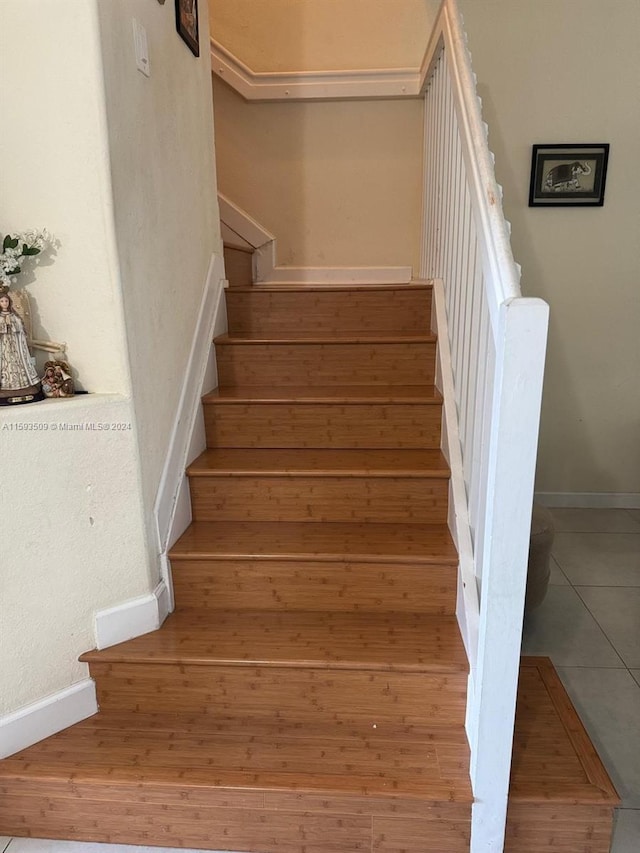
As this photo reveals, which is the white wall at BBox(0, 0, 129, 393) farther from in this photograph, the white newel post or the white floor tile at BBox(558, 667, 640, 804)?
the white floor tile at BBox(558, 667, 640, 804)

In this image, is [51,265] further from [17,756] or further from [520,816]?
[520,816]

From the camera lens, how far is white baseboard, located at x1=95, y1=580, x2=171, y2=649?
1627 millimetres

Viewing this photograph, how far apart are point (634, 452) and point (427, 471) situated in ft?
6.76

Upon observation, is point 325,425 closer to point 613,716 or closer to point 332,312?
point 332,312

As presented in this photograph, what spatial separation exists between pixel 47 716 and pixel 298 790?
0.70m

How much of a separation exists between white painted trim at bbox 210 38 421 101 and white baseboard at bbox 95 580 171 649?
2612 mm

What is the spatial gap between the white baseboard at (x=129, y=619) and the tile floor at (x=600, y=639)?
48 centimetres

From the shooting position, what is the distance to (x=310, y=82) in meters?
3.04

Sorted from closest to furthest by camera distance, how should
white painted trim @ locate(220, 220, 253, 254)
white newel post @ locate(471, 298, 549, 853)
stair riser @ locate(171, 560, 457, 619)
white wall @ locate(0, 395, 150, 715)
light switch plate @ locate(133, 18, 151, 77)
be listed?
1. white newel post @ locate(471, 298, 549, 853)
2. white wall @ locate(0, 395, 150, 715)
3. light switch plate @ locate(133, 18, 151, 77)
4. stair riser @ locate(171, 560, 457, 619)
5. white painted trim @ locate(220, 220, 253, 254)

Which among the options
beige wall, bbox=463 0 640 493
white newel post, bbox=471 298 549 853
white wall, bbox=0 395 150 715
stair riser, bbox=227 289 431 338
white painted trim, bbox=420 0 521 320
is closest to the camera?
white newel post, bbox=471 298 549 853

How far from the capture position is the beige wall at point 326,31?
301 centimetres

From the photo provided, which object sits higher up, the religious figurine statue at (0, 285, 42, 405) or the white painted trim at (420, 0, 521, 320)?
the white painted trim at (420, 0, 521, 320)

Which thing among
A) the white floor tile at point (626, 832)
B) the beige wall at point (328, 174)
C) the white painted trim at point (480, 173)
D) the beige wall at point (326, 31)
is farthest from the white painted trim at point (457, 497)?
the beige wall at point (326, 31)

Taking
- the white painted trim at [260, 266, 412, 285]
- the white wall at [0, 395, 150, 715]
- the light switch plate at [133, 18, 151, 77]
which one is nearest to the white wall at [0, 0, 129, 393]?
the white wall at [0, 395, 150, 715]
